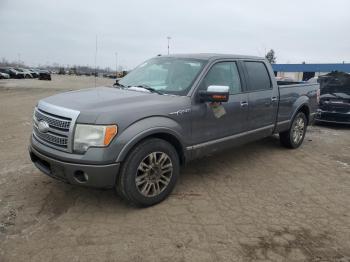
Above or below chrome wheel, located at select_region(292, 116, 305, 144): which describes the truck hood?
above

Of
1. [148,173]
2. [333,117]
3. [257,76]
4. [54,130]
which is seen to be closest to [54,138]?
[54,130]

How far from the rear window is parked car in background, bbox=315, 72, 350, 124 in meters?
4.41

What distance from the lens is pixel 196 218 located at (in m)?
3.90

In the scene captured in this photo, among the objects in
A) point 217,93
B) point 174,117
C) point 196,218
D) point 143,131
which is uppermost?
point 217,93

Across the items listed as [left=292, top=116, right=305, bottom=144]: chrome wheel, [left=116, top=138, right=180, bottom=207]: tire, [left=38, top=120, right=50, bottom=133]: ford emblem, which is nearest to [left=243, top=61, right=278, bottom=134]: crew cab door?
[left=292, top=116, right=305, bottom=144]: chrome wheel

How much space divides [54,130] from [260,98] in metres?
3.30

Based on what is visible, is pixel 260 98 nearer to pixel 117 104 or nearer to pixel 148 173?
pixel 148 173

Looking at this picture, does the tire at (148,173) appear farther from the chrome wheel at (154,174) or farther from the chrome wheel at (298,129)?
the chrome wheel at (298,129)

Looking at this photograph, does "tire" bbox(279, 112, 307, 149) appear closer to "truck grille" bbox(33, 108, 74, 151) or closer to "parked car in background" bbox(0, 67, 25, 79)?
"truck grille" bbox(33, 108, 74, 151)

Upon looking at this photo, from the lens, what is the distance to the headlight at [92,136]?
11.8 ft

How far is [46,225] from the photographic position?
3.67 metres

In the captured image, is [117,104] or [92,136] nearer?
[92,136]

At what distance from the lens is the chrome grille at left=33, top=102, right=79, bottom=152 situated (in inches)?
145

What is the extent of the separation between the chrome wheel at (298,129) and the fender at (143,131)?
347cm
